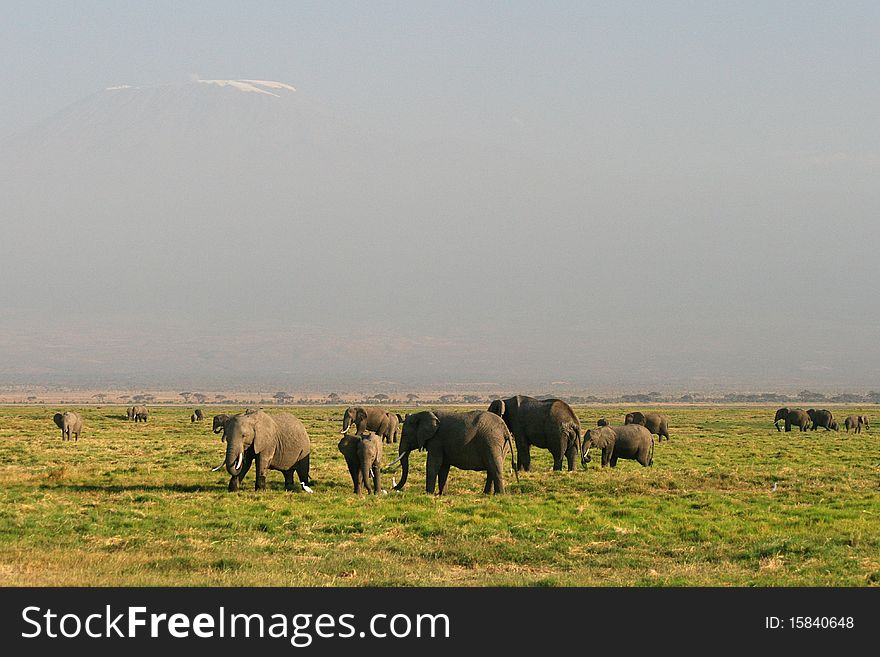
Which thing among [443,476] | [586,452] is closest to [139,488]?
[443,476]

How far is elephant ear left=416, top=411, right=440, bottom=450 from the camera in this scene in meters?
28.1

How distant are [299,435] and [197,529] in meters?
8.52

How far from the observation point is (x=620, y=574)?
17.2 metres

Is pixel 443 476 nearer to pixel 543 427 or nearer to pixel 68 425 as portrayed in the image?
pixel 543 427

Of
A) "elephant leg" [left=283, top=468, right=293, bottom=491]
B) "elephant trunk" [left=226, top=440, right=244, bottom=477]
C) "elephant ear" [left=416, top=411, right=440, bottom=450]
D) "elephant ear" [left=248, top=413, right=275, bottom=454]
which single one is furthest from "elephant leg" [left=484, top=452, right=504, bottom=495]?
"elephant trunk" [left=226, top=440, right=244, bottom=477]

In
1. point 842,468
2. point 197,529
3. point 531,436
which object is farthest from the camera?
point 842,468

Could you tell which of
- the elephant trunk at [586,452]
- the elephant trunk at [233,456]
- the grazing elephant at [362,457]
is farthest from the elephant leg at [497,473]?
the elephant trunk at [586,452]

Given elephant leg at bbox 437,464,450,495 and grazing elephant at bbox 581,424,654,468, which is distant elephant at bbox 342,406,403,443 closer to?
grazing elephant at bbox 581,424,654,468

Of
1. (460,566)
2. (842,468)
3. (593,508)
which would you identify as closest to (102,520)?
(460,566)

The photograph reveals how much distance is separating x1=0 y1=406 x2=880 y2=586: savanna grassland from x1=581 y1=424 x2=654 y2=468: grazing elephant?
3.23 metres

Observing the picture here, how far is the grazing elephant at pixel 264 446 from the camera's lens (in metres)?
27.8
